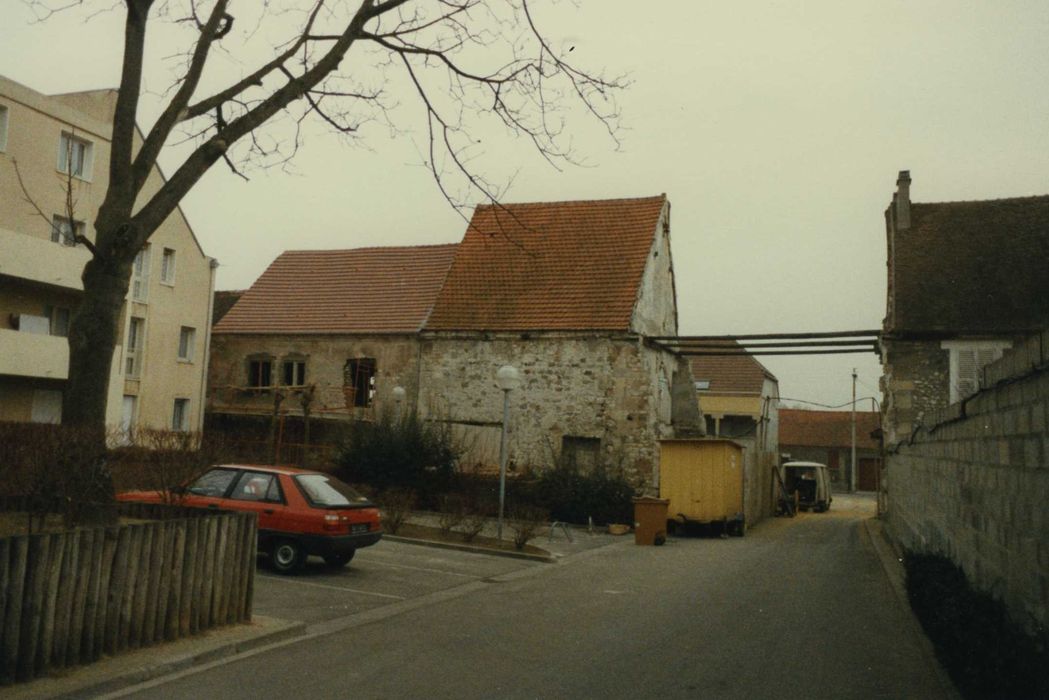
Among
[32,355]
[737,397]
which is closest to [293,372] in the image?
[32,355]

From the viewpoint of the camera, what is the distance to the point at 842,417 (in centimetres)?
7681

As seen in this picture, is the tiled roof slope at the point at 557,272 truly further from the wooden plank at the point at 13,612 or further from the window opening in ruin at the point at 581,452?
the wooden plank at the point at 13,612

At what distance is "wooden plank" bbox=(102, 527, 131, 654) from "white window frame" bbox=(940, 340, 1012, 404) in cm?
2388

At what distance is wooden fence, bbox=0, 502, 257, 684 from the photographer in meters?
6.82

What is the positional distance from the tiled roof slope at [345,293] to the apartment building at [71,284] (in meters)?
2.75

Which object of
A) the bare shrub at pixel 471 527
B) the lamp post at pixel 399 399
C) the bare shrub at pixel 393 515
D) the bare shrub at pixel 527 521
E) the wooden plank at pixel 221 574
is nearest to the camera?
the wooden plank at pixel 221 574

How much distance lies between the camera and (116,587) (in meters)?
7.75

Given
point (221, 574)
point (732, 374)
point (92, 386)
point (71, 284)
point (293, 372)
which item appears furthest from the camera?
point (732, 374)

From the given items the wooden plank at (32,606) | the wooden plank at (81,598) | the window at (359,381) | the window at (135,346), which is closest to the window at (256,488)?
the wooden plank at (81,598)

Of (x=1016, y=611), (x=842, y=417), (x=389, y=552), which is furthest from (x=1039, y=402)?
(x=842, y=417)

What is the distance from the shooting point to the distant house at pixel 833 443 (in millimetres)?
72375

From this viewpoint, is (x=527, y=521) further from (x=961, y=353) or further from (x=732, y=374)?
(x=732, y=374)

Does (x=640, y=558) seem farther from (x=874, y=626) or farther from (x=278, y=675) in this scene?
(x=278, y=675)

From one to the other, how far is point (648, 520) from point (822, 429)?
186 feet
